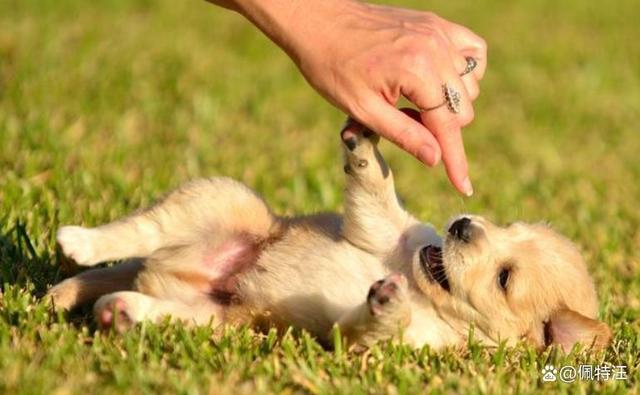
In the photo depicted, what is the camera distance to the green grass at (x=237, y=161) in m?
3.73

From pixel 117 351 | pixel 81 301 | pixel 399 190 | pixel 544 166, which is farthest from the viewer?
pixel 544 166

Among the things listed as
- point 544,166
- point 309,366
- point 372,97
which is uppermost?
point 372,97

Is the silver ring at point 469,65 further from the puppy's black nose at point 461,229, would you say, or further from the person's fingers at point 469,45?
the puppy's black nose at point 461,229

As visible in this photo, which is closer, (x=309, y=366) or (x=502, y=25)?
(x=309, y=366)

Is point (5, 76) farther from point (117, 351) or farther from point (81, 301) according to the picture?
point (117, 351)

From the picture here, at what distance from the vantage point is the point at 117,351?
3713mm

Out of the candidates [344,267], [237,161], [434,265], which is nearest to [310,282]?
[344,267]

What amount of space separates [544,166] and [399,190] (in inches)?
63.8

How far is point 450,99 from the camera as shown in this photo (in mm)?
3842

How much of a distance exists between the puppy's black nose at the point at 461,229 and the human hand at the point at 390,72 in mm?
533

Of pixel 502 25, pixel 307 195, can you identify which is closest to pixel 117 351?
pixel 307 195

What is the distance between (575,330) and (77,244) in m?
1.96

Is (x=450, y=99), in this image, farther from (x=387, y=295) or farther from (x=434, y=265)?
(x=434, y=265)

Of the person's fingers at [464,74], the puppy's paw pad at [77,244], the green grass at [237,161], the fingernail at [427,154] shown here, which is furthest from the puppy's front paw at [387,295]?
the puppy's paw pad at [77,244]
